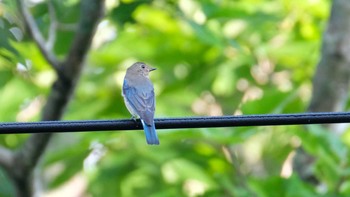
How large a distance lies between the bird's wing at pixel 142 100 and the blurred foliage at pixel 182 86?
49cm

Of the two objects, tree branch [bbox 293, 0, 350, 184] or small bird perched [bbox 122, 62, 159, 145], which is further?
tree branch [bbox 293, 0, 350, 184]

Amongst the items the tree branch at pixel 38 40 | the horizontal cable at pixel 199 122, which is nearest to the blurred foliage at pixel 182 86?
the tree branch at pixel 38 40

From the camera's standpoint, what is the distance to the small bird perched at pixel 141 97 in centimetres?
673

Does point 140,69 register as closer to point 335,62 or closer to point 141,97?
point 141,97

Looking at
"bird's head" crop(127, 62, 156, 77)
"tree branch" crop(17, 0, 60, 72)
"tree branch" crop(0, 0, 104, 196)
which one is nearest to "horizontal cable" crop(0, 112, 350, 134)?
"tree branch" crop(0, 0, 104, 196)

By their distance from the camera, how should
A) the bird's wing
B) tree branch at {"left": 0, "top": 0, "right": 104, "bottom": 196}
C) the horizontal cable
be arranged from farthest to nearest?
tree branch at {"left": 0, "top": 0, "right": 104, "bottom": 196}
the bird's wing
the horizontal cable

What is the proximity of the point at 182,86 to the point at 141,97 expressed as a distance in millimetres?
3243

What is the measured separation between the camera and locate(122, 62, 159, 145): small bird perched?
6.73m

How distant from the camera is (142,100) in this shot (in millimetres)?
7598

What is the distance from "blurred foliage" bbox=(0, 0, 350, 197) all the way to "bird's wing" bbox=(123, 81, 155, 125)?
0.49 meters

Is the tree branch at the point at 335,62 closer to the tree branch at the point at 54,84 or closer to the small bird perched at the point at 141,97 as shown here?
the small bird perched at the point at 141,97

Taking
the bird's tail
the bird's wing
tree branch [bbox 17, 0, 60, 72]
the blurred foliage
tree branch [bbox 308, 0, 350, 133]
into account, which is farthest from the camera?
tree branch [bbox 308, 0, 350, 133]

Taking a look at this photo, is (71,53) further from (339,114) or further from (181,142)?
(339,114)

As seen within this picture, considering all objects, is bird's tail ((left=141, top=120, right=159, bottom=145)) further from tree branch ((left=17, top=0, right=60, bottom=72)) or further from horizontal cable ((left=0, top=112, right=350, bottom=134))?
tree branch ((left=17, top=0, right=60, bottom=72))
